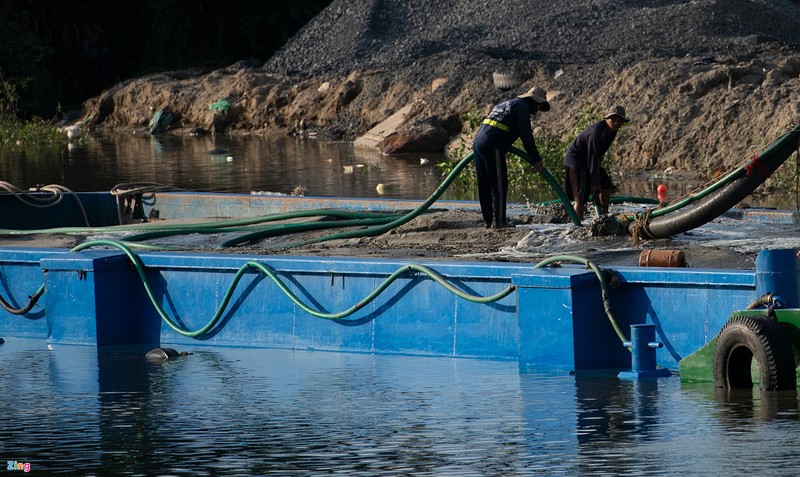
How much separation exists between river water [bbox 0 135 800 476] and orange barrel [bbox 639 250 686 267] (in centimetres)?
124

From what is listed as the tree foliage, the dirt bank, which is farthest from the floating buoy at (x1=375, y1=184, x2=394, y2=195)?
the tree foliage

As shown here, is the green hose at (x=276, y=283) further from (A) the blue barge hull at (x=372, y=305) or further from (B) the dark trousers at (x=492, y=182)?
(B) the dark trousers at (x=492, y=182)

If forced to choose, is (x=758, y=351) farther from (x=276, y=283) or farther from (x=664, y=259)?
(x=276, y=283)

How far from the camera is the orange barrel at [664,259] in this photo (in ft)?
34.7

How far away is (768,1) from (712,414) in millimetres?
30701

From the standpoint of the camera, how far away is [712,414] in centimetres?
838

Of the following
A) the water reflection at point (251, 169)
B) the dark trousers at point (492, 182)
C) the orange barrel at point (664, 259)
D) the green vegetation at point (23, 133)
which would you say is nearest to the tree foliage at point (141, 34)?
the green vegetation at point (23, 133)

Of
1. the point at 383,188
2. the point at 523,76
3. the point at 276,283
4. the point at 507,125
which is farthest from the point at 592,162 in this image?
the point at 523,76

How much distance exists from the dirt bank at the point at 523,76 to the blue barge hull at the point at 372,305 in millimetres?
12259

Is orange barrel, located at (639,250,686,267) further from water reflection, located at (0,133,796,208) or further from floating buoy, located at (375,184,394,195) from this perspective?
floating buoy, located at (375,184,394,195)

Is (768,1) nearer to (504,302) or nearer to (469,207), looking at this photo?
(469,207)

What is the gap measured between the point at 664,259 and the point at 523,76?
23.1 meters

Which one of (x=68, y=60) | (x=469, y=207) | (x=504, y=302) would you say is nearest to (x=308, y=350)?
(x=504, y=302)

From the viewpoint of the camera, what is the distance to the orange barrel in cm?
1056
